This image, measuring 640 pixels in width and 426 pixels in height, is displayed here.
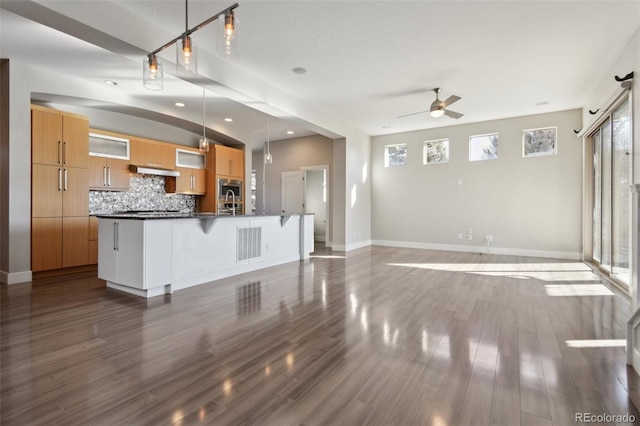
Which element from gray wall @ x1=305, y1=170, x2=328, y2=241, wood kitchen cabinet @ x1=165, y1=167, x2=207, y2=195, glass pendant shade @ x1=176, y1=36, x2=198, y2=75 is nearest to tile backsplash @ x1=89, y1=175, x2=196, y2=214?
wood kitchen cabinet @ x1=165, y1=167, x2=207, y2=195

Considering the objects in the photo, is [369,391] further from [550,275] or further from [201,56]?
[550,275]

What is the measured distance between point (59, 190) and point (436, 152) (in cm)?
789

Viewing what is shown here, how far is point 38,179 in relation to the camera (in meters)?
4.55

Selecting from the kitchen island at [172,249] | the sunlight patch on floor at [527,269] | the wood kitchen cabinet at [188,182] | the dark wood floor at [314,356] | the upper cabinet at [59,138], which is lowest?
the dark wood floor at [314,356]

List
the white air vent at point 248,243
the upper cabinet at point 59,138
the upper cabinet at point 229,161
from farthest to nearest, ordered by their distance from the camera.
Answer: the upper cabinet at point 229,161
the white air vent at point 248,243
the upper cabinet at point 59,138

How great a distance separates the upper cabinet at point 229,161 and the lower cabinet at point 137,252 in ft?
11.7

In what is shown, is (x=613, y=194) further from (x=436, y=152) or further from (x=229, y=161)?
(x=229, y=161)

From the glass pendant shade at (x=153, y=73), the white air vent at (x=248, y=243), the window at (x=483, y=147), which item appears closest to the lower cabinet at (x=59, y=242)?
the white air vent at (x=248, y=243)

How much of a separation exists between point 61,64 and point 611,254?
28.3 feet

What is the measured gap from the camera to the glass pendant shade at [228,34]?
2.32 m

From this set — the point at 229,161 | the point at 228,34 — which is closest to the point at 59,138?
the point at 229,161

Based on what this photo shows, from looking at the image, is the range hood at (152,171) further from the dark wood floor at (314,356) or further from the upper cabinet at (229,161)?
the dark wood floor at (314,356)

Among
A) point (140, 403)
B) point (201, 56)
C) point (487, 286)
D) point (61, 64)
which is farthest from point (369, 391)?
point (61, 64)

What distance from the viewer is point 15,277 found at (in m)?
4.29
